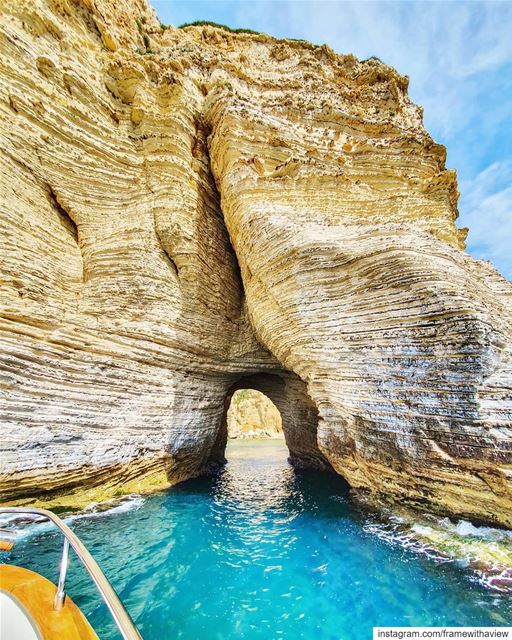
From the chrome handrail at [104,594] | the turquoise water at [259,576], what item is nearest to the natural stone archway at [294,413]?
the turquoise water at [259,576]

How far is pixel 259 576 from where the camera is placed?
15.7 feet

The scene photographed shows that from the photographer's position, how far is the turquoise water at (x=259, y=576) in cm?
378

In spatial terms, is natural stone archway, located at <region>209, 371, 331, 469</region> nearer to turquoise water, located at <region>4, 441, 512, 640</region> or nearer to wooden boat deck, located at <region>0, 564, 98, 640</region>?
turquoise water, located at <region>4, 441, 512, 640</region>

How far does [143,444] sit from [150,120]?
11427 millimetres

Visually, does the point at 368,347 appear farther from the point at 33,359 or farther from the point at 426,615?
the point at 33,359

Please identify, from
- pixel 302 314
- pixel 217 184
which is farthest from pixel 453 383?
pixel 217 184

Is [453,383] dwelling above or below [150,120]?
below

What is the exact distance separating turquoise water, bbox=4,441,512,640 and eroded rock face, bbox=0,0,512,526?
1618mm

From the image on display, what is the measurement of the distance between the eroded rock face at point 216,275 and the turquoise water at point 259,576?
5.31 feet

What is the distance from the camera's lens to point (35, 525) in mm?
6578

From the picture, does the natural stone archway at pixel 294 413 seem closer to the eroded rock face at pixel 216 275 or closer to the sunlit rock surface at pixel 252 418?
the eroded rock face at pixel 216 275

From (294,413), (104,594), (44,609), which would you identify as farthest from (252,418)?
(104,594)

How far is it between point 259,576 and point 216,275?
9286mm

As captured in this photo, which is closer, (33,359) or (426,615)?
(426,615)
